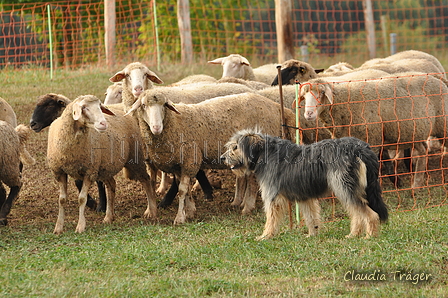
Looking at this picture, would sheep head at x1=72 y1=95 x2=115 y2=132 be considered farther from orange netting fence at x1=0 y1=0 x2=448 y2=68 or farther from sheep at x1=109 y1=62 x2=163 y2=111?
orange netting fence at x1=0 y1=0 x2=448 y2=68

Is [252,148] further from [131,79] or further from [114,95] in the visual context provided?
[114,95]

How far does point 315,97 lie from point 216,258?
3133 mm

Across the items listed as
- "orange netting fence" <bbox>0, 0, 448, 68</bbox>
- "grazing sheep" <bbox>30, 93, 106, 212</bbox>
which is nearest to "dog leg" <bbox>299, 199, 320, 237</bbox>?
"grazing sheep" <bbox>30, 93, 106, 212</bbox>

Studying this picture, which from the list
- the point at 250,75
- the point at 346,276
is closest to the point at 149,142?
the point at 346,276

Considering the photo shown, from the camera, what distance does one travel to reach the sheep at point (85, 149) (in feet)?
24.3

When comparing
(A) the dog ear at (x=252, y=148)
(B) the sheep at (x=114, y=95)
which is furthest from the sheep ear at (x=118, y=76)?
(A) the dog ear at (x=252, y=148)

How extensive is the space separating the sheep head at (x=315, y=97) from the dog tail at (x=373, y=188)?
1.90 metres

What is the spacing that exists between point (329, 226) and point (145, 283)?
8.78 ft

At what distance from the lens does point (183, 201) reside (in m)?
7.86

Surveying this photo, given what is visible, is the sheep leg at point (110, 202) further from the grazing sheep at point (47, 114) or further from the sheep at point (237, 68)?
the sheep at point (237, 68)

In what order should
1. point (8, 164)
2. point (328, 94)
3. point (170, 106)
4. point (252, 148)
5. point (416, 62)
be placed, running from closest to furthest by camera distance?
point (252, 148) → point (170, 106) → point (8, 164) → point (328, 94) → point (416, 62)

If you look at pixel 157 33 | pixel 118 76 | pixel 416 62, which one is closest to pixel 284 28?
pixel 157 33

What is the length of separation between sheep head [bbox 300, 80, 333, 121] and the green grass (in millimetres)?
1530

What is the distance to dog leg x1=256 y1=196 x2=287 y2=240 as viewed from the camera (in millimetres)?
6453
